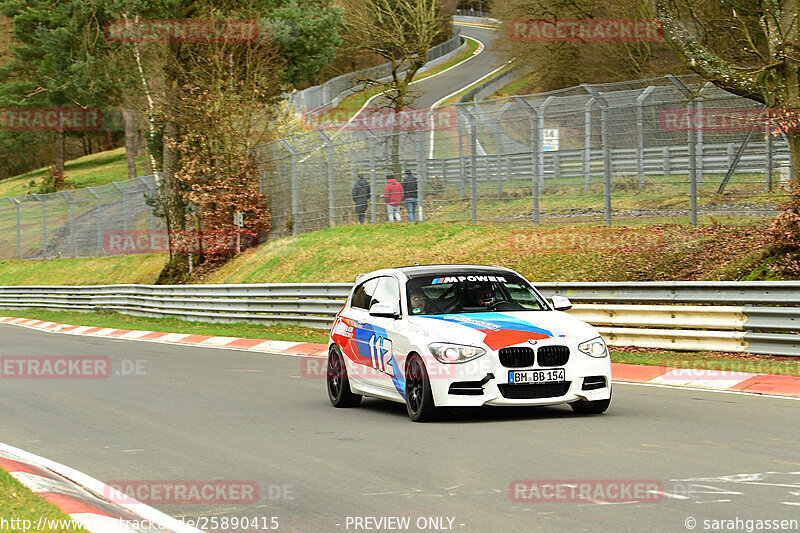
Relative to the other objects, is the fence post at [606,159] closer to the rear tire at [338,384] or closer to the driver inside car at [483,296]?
the rear tire at [338,384]

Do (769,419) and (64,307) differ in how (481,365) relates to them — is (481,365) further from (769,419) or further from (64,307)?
(64,307)

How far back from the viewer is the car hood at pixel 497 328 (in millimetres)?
9719

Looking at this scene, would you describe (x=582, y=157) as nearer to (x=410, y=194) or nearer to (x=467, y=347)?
(x=410, y=194)

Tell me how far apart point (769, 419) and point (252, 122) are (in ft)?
92.6

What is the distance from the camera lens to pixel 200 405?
40.6 ft

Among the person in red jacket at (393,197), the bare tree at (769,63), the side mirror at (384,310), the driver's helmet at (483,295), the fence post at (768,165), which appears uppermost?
the bare tree at (769,63)

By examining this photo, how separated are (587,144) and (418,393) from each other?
12.7m

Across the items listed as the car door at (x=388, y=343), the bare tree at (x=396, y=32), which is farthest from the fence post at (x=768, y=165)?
the bare tree at (x=396, y=32)

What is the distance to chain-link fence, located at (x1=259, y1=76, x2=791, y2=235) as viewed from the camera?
18922 millimetres

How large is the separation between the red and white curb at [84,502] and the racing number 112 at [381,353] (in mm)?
3403

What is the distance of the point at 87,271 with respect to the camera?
45.2 meters

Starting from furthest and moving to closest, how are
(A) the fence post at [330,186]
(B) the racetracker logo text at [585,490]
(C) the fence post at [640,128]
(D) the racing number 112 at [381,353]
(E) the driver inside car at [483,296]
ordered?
(A) the fence post at [330,186], (C) the fence post at [640,128], (E) the driver inside car at [483,296], (D) the racing number 112 at [381,353], (B) the racetracker logo text at [585,490]

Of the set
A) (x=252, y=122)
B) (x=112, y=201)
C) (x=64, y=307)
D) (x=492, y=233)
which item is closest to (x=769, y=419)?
(x=492, y=233)

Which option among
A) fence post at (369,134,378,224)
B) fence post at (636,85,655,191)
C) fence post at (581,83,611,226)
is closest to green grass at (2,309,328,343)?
fence post at (369,134,378,224)
